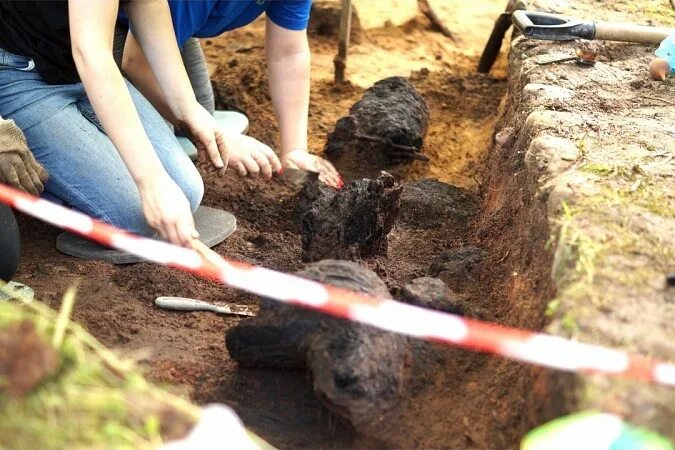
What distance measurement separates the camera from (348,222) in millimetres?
2807

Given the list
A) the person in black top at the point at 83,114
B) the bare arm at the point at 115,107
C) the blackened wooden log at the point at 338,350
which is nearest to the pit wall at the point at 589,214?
the blackened wooden log at the point at 338,350

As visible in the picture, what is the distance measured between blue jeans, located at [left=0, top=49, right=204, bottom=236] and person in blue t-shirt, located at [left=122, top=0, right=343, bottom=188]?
0.35 m

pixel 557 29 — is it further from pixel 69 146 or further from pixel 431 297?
pixel 69 146

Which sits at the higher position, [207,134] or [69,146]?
[207,134]

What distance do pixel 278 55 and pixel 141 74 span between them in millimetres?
627

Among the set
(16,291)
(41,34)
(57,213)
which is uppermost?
(41,34)

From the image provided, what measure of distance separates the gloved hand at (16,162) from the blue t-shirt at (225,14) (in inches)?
33.9

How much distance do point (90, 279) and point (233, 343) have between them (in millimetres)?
872

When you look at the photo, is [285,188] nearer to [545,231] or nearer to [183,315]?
[183,315]

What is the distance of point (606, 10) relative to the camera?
14.0 feet

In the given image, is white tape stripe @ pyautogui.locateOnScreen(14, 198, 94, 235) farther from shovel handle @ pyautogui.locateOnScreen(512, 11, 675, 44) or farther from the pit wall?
shovel handle @ pyautogui.locateOnScreen(512, 11, 675, 44)

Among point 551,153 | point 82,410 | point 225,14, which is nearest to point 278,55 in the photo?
point 225,14

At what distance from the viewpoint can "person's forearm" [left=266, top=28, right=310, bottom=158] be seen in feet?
11.8

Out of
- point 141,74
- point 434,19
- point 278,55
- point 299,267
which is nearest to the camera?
point 299,267
